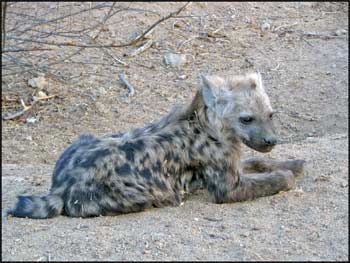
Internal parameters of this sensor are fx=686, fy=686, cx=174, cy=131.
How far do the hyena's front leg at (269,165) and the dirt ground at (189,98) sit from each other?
8cm

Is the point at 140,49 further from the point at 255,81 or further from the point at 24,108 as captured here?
the point at 255,81

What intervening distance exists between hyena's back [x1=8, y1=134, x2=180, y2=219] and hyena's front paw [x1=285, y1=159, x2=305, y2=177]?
0.85 metres

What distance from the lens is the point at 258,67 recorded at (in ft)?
23.0

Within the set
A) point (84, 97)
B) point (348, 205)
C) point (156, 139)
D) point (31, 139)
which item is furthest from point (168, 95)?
point (348, 205)

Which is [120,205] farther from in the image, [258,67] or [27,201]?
[258,67]

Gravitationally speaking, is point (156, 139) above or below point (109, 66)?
above

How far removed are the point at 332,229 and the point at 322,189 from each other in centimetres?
61

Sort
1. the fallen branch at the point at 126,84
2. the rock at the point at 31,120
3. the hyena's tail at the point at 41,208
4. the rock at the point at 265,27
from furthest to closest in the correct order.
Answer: the rock at the point at 265,27 < the fallen branch at the point at 126,84 < the rock at the point at 31,120 < the hyena's tail at the point at 41,208

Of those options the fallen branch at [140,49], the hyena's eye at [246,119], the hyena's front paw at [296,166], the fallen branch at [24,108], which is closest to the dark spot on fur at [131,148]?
the hyena's eye at [246,119]

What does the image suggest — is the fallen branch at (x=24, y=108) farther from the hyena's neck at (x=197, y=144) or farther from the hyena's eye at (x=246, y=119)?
the hyena's eye at (x=246, y=119)

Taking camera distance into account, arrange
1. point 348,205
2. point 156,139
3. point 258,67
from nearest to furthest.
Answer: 1. point 348,205
2. point 156,139
3. point 258,67

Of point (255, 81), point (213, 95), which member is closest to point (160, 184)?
point (213, 95)

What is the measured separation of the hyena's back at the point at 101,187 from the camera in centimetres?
376

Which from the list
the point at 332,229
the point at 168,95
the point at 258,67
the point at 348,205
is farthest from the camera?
the point at 258,67
